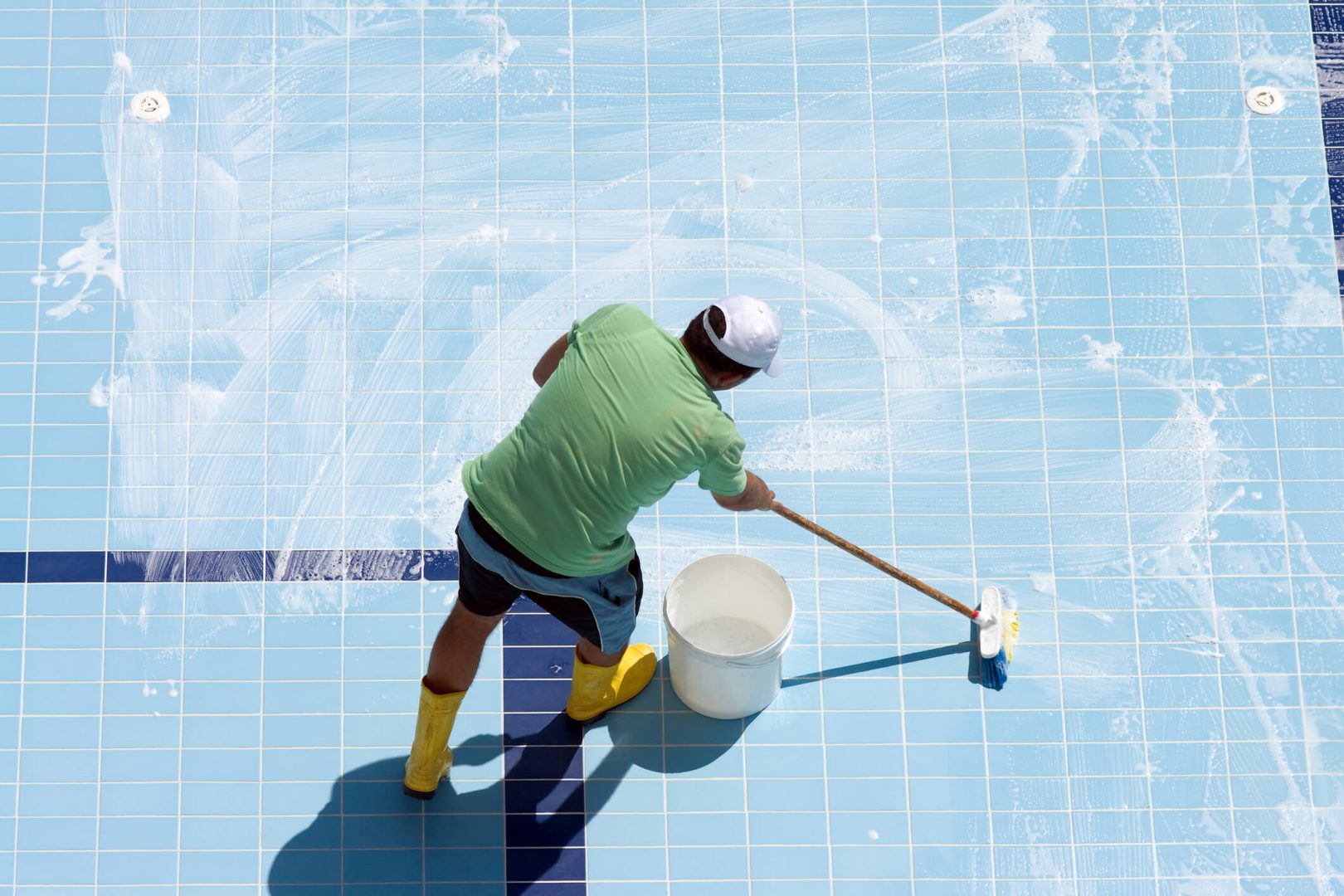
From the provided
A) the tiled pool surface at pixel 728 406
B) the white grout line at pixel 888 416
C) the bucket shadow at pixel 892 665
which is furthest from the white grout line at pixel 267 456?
the white grout line at pixel 888 416

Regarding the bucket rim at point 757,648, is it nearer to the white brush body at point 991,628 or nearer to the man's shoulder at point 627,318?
the white brush body at point 991,628

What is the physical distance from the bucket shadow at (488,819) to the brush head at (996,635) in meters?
0.67

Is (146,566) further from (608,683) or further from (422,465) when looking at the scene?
(608,683)

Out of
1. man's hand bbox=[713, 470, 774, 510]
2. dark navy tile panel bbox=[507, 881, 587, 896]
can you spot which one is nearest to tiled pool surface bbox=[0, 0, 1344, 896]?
dark navy tile panel bbox=[507, 881, 587, 896]

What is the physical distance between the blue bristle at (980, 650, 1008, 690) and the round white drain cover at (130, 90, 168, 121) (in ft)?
9.36

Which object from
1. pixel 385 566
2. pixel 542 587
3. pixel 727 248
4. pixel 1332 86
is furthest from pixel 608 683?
pixel 1332 86

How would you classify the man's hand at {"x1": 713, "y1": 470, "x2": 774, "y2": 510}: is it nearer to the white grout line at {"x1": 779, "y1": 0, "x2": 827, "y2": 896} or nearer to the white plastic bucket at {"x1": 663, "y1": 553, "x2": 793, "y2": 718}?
the white plastic bucket at {"x1": 663, "y1": 553, "x2": 793, "y2": 718}

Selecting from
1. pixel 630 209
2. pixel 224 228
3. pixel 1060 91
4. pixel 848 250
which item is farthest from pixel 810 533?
pixel 224 228

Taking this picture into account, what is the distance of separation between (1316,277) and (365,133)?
9.36 ft

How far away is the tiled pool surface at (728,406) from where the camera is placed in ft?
11.2

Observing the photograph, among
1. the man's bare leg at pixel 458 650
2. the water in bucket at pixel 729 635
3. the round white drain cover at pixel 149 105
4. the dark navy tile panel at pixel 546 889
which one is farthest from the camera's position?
the round white drain cover at pixel 149 105

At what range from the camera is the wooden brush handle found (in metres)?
3.30

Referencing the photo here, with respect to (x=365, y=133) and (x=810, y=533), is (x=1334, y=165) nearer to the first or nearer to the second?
(x=810, y=533)

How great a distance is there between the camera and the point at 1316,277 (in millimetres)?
3816
